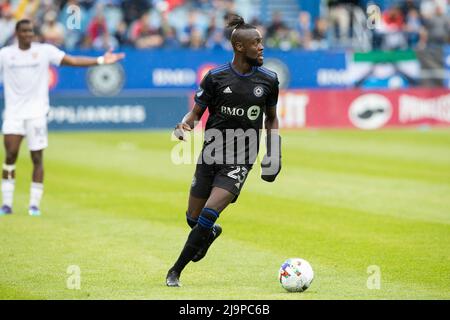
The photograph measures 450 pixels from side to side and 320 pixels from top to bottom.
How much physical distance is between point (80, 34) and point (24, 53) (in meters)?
16.3

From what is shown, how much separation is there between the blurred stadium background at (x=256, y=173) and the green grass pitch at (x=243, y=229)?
45 millimetres

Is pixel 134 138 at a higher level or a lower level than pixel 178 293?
higher

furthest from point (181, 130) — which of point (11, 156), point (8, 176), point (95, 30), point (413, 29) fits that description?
point (413, 29)

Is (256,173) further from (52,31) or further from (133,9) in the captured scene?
(133,9)

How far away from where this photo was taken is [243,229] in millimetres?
13312

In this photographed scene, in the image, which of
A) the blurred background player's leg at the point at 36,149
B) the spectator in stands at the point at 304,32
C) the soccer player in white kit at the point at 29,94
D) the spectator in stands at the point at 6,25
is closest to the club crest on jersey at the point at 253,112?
the soccer player in white kit at the point at 29,94

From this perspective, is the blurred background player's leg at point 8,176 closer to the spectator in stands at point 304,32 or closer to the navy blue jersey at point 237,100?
the navy blue jersey at point 237,100

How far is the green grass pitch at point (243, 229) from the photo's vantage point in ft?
30.8

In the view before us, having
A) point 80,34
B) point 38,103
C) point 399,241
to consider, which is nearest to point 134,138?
point 80,34

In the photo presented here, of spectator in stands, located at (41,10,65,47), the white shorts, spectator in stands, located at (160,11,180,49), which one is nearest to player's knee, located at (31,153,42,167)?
the white shorts

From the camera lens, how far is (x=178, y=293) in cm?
889

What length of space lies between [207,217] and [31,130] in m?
5.74
